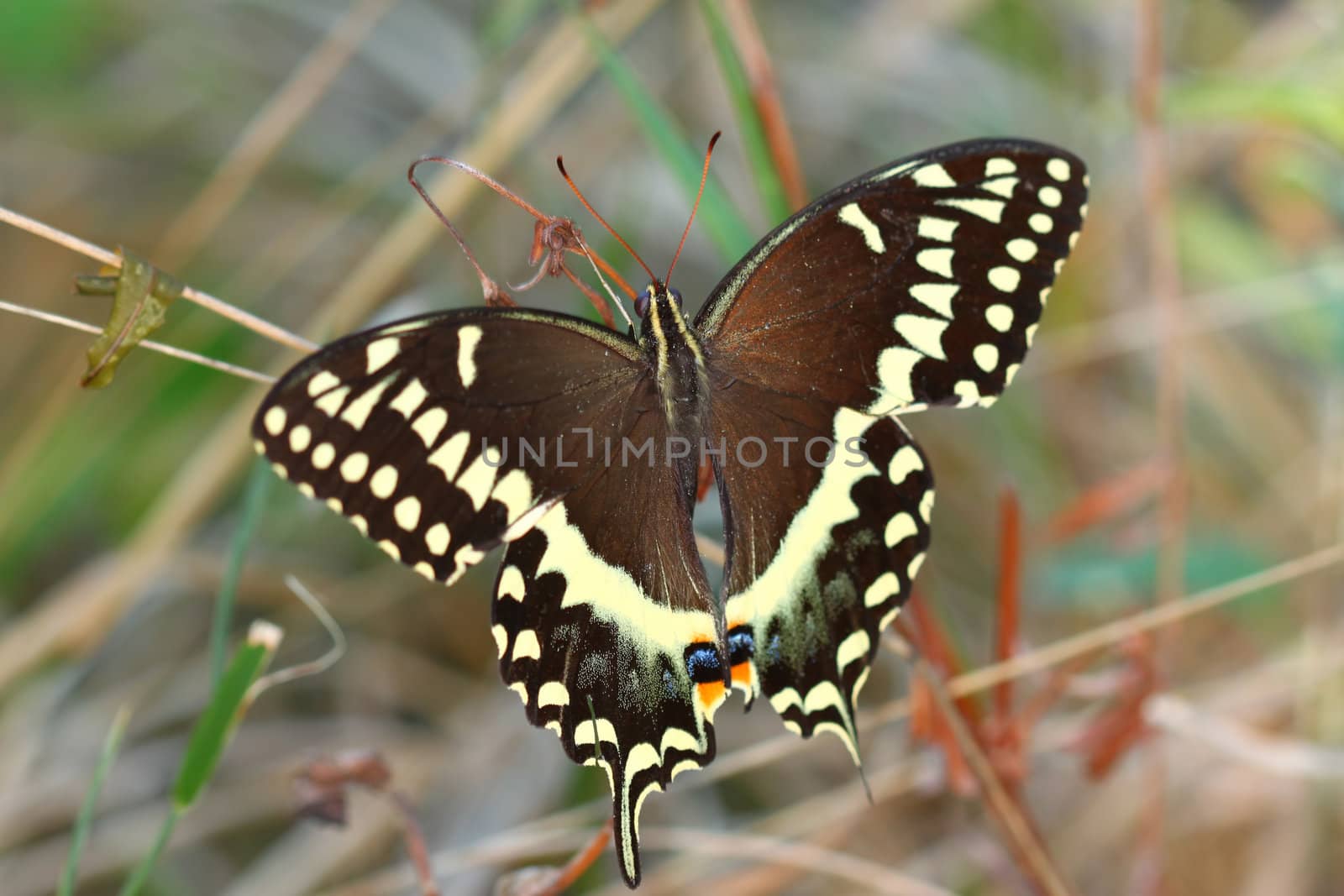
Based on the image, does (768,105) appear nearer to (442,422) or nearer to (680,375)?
(680,375)

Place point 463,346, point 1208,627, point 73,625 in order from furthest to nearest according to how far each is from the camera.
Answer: point 1208,627, point 73,625, point 463,346

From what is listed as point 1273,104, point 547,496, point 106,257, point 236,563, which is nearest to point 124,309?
point 106,257

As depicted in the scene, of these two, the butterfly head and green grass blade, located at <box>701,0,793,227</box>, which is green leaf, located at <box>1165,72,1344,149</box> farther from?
the butterfly head

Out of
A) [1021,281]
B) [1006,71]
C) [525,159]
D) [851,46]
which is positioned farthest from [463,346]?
[1006,71]

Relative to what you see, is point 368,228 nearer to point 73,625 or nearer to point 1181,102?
point 73,625

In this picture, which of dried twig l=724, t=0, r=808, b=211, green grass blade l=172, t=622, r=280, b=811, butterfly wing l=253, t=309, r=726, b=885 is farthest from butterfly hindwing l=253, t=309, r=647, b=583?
dried twig l=724, t=0, r=808, b=211

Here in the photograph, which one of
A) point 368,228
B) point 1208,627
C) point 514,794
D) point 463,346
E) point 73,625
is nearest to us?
point 463,346

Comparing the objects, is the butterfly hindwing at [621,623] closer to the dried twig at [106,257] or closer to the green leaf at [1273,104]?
the dried twig at [106,257]
